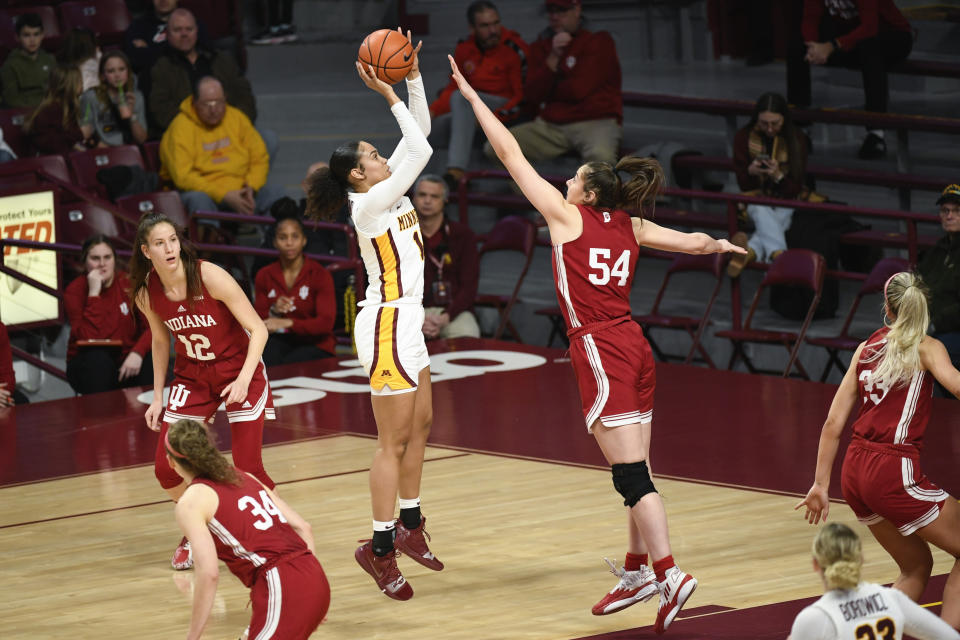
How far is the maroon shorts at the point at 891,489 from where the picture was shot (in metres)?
5.23

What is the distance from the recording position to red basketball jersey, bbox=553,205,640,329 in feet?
18.7

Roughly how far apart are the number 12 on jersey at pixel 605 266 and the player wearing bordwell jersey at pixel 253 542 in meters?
1.56

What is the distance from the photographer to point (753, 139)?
10.9 m

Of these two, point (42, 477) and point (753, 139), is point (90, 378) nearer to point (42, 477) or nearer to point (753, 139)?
point (42, 477)

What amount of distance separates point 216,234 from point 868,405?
672 cm

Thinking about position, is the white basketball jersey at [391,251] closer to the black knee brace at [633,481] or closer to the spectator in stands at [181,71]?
the black knee brace at [633,481]

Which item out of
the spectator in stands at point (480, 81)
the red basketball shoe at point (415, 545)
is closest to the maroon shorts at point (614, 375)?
the red basketball shoe at point (415, 545)

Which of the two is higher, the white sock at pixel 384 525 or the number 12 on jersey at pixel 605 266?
the number 12 on jersey at pixel 605 266

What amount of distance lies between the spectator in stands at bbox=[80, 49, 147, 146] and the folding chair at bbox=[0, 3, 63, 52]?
163 cm

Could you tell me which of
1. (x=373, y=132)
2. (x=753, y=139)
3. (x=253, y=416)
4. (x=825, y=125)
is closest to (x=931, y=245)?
(x=753, y=139)

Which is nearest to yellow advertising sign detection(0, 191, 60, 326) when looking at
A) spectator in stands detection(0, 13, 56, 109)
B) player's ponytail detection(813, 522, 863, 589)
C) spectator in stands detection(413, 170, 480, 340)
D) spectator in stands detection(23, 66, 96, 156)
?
spectator in stands detection(23, 66, 96, 156)

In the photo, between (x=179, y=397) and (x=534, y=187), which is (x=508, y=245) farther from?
(x=534, y=187)

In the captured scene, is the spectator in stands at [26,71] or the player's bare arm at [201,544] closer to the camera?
the player's bare arm at [201,544]

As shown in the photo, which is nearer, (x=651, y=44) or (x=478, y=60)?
(x=478, y=60)
